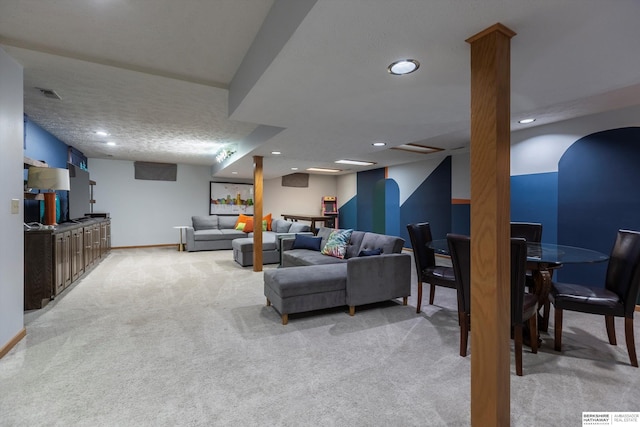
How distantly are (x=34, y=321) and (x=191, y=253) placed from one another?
4113 mm

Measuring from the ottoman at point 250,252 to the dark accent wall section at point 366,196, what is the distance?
3.75 metres

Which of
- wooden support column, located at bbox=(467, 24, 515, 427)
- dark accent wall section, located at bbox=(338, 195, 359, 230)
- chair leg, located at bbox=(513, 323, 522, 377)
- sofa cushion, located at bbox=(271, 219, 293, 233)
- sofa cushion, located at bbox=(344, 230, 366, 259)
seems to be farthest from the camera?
dark accent wall section, located at bbox=(338, 195, 359, 230)

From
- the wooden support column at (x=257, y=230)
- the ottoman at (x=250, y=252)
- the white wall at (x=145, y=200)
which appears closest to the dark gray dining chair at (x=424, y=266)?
the wooden support column at (x=257, y=230)

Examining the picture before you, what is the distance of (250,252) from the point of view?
5.52m

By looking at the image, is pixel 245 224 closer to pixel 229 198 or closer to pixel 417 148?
pixel 229 198

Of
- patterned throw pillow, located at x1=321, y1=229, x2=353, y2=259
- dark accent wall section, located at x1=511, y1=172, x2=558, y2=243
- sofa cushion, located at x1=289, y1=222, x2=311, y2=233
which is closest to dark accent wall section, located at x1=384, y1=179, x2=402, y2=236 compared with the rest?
sofa cushion, located at x1=289, y1=222, x2=311, y2=233

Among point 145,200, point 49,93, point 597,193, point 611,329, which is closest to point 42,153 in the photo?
point 49,93

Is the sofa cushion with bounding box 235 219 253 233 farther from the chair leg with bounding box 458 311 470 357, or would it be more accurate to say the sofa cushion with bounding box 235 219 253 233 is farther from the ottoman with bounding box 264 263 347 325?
the chair leg with bounding box 458 311 470 357

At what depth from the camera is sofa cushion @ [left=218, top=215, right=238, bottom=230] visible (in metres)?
8.36

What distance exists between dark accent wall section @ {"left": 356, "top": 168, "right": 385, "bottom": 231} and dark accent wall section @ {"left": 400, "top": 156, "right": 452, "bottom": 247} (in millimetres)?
1441

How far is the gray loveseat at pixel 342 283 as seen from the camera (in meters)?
2.93

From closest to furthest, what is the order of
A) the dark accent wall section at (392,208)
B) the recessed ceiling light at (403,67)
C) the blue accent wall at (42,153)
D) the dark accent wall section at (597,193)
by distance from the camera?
1. the recessed ceiling light at (403,67)
2. the dark accent wall section at (597,193)
3. the blue accent wall at (42,153)
4. the dark accent wall section at (392,208)

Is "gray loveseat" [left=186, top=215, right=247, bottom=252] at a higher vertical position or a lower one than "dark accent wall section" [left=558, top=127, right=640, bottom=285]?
lower

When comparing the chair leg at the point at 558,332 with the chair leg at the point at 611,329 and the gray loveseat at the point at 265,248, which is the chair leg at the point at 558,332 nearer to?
the chair leg at the point at 611,329
